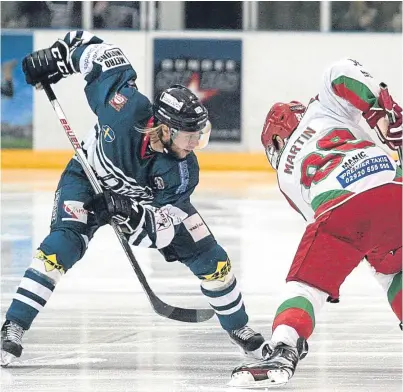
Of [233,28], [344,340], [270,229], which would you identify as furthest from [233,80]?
[344,340]

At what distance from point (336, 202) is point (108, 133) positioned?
95 cm

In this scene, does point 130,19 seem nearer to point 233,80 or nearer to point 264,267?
point 233,80

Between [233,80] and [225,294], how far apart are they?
8162mm

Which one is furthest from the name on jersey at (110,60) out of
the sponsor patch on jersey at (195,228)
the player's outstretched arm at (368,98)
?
the player's outstretched arm at (368,98)

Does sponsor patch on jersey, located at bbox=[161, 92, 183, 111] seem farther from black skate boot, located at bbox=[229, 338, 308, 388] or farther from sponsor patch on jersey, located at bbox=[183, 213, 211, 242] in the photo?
black skate boot, located at bbox=[229, 338, 308, 388]

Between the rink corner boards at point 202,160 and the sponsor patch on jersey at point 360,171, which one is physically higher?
the sponsor patch on jersey at point 360,171

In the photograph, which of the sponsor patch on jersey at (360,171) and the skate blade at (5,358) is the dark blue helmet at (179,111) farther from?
the skate blade at (5,358)

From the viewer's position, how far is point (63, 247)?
411 centimetres

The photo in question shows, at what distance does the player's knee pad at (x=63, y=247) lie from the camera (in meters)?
4.11

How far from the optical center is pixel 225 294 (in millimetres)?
4379

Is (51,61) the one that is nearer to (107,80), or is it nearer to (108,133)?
(107,80)

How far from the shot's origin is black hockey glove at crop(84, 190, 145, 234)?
4.06 meters

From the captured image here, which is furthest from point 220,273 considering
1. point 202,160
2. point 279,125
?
point 202,160

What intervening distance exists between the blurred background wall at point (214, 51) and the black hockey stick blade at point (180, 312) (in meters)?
7.53
